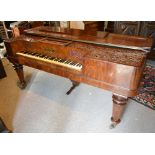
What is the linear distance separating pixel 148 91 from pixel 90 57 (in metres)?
1.38

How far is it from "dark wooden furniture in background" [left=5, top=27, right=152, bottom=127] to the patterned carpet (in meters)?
0.64

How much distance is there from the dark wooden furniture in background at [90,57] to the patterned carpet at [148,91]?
0.64m

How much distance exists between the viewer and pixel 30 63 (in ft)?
6.44

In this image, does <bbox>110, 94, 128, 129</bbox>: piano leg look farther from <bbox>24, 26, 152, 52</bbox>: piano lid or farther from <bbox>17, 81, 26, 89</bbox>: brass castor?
<bbox>17, 81, 26, 89</bbox>: brass castor

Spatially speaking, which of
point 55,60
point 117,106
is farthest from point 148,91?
point 55,60

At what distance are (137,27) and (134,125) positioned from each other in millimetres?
2083

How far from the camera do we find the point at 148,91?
7.54 ft

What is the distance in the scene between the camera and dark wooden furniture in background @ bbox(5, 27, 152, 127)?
1.31m

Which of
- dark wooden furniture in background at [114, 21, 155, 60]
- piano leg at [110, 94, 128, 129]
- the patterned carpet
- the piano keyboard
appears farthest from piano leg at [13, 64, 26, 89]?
dark wooden furniture in background at [114, 21, 155, 60]

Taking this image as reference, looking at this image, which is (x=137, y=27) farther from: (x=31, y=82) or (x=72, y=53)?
(x=31, y=82)

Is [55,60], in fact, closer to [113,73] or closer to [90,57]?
[90,57]

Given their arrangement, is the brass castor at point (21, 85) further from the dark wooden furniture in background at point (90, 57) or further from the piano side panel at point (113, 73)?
the piano side panel at point (113, 73)
